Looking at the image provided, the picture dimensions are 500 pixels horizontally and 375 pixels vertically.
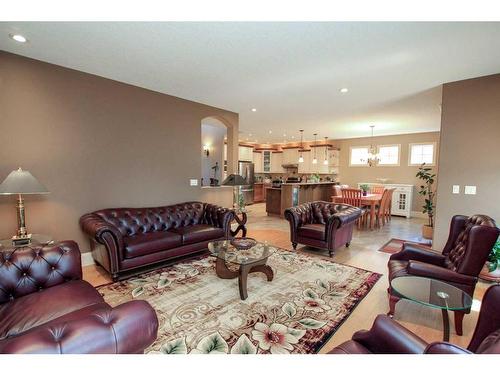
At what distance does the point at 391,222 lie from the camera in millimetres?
6848

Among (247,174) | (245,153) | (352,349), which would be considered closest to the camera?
(352,349)

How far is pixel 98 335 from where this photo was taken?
0.93 m

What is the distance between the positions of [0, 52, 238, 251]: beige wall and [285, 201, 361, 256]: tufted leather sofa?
231 cm

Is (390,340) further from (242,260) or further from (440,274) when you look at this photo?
(242,260)

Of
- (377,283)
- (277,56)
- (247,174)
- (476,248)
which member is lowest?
(377,283)

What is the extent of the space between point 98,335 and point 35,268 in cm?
148

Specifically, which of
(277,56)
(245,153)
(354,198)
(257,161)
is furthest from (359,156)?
(277,56)

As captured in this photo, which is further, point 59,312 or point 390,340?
point 59,312

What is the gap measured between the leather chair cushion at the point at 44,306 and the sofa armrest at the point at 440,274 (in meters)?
2.66

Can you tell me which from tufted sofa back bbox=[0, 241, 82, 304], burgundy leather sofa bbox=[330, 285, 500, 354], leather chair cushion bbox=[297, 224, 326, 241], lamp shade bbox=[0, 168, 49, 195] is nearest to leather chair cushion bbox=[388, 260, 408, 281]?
burgundy leather sofa bbox=[330, 285, 500, 354]

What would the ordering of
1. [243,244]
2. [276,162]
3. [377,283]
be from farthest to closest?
1. [276,162]
2. [243,244]
3. [377,283]
